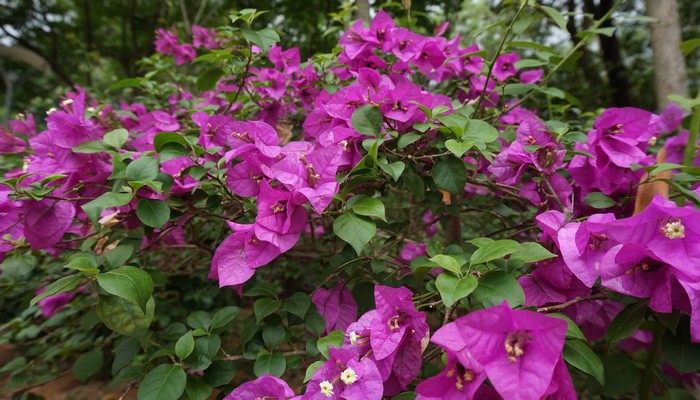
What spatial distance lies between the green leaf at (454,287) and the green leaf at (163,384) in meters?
0.48

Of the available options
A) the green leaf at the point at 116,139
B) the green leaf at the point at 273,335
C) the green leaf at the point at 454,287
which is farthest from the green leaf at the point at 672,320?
the green leaf at the point at 116,139

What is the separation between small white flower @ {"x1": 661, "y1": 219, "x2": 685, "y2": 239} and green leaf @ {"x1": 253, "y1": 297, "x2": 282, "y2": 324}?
0.64m

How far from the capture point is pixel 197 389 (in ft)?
2.57

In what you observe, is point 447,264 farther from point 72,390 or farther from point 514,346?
point 72,390

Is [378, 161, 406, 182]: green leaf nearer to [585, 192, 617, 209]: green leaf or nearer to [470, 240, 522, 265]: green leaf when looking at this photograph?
[470, 240, 522, 265]: green leaf

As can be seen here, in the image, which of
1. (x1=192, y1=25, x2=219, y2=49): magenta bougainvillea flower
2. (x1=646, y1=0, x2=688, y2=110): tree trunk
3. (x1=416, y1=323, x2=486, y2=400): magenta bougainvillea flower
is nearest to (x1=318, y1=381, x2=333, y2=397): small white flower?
(x1=416, y1=323, x2=486, y2=400): magenta bougainvillea flower

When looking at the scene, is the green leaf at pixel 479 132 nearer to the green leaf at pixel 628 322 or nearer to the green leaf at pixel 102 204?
the green leaf at pixel 628 322

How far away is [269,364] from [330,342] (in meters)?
0.15

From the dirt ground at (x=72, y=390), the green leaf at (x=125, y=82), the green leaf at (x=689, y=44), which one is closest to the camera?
the green leaf at (x=689, y=44)

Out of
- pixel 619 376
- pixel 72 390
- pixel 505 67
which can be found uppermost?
pixel 505 67

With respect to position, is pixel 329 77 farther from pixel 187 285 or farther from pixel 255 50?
pixel 187 285

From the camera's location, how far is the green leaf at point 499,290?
1.94 ft

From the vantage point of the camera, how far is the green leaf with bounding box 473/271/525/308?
23.3 inches

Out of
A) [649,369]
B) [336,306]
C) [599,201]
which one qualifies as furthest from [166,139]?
[649,369]
